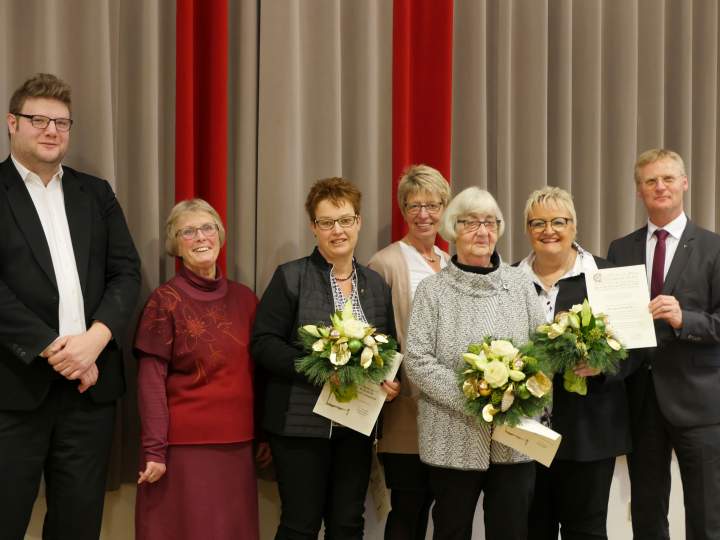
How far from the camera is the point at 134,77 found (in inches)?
128

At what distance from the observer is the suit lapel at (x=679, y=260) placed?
10.1ft

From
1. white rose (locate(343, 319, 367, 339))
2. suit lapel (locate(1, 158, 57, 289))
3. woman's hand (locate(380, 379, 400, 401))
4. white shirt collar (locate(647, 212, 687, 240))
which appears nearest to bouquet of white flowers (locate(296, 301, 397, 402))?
white rose (locate(343, 319, 367, 339))

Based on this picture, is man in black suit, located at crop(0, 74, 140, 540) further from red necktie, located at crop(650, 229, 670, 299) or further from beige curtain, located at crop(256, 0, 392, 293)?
red necktie, located at crop(650, 229, 670, 299)

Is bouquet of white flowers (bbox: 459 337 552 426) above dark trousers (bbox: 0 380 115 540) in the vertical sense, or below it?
above

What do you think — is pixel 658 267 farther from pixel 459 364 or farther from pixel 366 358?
pixel 366 358

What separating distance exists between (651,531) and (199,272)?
227cm

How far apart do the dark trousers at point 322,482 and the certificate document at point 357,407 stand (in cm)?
15


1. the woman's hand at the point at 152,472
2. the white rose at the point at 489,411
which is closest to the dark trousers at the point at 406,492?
the white rose at the point at 489,411

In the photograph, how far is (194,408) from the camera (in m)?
2.81

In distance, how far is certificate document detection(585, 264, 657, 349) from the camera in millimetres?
2760

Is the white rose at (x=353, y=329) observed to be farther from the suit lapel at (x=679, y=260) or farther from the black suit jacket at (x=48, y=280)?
the suit lapel at (x=679, y=260)

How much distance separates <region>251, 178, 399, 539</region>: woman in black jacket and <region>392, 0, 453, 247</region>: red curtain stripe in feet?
2.66

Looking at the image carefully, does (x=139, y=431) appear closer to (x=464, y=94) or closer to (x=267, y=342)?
(x=267, y=342)

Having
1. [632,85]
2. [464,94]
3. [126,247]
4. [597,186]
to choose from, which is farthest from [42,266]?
[632,85]
